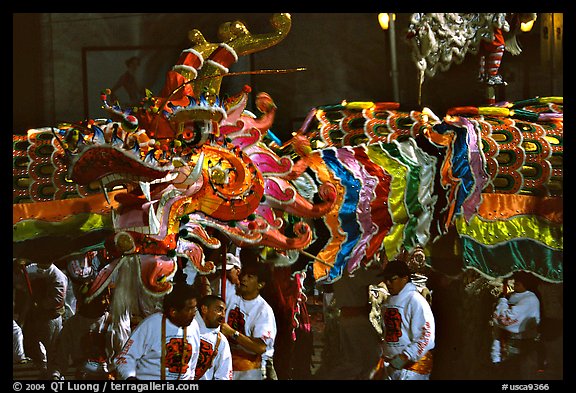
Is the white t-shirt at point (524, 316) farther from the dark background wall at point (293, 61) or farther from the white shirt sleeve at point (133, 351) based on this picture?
the white shirt sleeve at point (133, 351)

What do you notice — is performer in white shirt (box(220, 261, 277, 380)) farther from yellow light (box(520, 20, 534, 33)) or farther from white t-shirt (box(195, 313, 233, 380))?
yellow light (box(520, 20, 534, 33))

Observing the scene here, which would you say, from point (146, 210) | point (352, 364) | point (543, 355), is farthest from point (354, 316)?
point (146, 210)

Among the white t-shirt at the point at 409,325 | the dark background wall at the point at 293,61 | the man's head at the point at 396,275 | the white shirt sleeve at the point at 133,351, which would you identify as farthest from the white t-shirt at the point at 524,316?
the white shirt sleeve at the point at 133,351

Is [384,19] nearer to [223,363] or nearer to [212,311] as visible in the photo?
[212,311]

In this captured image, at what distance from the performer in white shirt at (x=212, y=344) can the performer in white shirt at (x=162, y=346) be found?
0.15 meters

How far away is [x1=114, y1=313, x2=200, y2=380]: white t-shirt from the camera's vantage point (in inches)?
280

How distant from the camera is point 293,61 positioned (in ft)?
29.7

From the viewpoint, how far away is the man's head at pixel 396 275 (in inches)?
311

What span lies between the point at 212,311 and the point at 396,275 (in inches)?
44.8

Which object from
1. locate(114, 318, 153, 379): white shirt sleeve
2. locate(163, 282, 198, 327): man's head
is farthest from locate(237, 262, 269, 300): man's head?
locate(114, 318, 153, 379): white shirt sleeve

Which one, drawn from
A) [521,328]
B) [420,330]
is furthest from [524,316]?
[420,330]

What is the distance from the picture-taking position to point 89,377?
813cm
